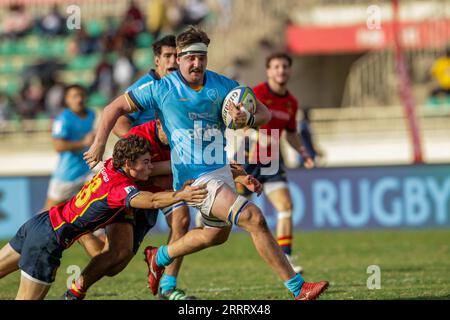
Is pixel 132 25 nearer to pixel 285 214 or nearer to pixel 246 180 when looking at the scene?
pixel 285 214

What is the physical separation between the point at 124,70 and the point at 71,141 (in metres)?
11.4

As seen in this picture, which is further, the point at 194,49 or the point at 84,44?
the point at 84,44

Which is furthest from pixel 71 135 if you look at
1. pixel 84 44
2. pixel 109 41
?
pixel 84 44

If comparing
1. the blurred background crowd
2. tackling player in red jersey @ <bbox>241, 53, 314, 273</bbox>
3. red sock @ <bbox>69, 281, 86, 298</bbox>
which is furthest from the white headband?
the blurred background crowd

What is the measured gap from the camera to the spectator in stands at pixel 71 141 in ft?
44.9

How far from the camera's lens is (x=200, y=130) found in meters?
8.28

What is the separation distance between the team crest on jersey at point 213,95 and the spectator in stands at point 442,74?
16633 mm

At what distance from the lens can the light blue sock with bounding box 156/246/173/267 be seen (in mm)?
8852

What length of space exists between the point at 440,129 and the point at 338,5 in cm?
543

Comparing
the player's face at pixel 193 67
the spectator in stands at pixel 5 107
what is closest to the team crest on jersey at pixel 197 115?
the player's face at pixel 193 67

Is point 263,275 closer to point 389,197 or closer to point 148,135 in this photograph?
point 148,135

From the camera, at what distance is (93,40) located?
26875mm

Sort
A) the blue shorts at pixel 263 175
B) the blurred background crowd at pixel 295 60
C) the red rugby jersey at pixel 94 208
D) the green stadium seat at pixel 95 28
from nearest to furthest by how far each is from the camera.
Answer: the red rugby jersey at pixel 94 208
the blue shorts at pixel 263 175
the blurred background crowd at pixel 295 60
the green stadium seat at pixel 95 28

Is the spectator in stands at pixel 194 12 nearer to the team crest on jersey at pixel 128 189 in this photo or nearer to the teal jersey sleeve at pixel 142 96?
the teal jersey sleeve at pixel 142 96
